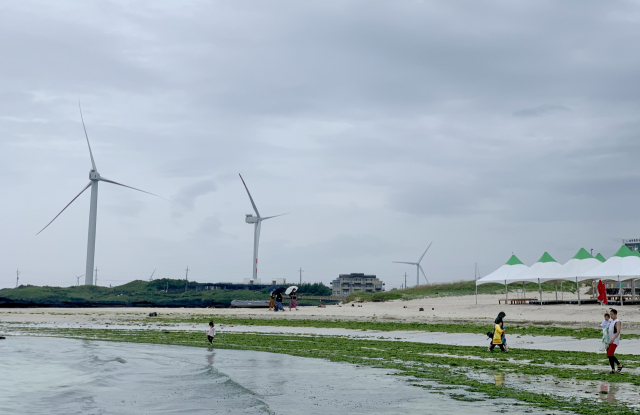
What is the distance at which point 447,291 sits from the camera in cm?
8844

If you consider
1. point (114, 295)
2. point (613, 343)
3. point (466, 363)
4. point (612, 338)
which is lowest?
point (466, 363)

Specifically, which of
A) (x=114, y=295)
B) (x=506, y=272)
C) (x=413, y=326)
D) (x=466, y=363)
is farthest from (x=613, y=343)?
(x=114, y=295)

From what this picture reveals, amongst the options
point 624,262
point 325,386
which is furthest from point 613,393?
point 624,262

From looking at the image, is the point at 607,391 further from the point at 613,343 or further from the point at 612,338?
the point at 612,338

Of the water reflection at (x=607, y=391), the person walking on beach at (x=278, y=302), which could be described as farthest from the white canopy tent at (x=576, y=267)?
the water reflection at (x=607, y=391)

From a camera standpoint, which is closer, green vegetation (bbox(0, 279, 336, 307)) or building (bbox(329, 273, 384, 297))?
green vegetation (bbox(0, 279, 336, 307))

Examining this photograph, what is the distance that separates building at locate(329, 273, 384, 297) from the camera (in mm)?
185625

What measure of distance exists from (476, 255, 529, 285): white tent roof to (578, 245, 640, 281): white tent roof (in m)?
7.34

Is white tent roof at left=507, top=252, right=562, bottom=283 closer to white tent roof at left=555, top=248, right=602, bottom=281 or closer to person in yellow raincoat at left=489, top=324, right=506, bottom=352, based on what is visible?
white tent roof at left=555, top=248, right=602, bottom=281

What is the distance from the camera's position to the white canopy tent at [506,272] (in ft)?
192

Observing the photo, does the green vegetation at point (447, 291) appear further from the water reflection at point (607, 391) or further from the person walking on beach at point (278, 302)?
the water reflection at point (607, 391)

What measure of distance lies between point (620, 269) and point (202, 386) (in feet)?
139

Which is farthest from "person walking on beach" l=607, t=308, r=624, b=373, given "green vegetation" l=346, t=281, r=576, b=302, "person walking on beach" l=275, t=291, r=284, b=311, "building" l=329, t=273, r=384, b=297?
"building" l=329, t=273, r=384, b=297

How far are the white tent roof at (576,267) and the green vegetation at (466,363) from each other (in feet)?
100
